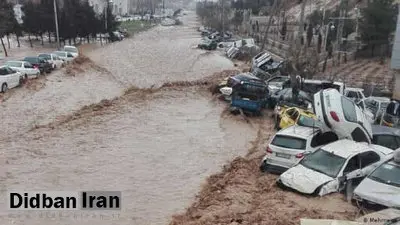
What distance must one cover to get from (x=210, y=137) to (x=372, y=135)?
23.8 feet

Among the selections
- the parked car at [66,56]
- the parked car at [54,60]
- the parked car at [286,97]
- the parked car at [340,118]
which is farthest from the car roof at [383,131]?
the parked car at [66,56]

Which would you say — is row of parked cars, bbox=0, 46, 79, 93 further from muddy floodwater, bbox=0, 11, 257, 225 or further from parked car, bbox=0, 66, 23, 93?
muddy floodwater, bbox=0, 11, 257, 225

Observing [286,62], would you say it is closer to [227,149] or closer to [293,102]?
[293,102]

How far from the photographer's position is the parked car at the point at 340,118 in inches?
528

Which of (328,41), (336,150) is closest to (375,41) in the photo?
(328,41)

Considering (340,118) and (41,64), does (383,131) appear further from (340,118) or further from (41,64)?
(41,64)

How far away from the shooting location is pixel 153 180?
14328 millimetres

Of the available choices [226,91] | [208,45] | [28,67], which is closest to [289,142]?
[226,91]

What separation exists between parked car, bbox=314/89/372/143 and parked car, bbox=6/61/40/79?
2181 cm

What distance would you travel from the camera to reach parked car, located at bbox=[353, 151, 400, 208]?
1034 cm

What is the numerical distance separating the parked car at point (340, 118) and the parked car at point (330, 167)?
26.1 inches

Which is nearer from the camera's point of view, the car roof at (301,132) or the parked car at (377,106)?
the car roof at (301,132)

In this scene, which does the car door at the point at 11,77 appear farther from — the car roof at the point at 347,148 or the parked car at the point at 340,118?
the car roof at the point at 347,148

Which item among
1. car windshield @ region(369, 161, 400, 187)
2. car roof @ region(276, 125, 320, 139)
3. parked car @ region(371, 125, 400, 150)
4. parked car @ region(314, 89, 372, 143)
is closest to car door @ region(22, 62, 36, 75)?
car roof @ region(276, 125, 320, 139)
